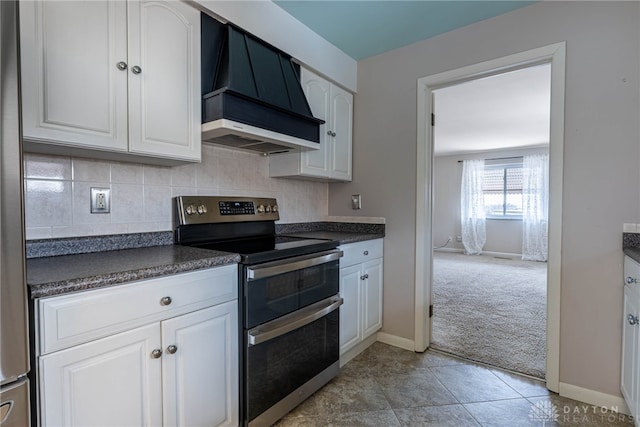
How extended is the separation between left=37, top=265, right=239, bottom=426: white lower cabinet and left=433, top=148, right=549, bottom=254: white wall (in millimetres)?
6167

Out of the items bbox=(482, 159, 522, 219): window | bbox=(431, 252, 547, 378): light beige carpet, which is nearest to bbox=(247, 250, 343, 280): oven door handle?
bbox=(431, 252, 547, 378): light beige carpet

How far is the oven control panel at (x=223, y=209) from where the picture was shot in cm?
174

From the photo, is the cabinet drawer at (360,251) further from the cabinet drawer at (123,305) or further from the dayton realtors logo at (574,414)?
the dayton realtors logo at (574,414)

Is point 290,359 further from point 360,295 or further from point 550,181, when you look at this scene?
point 550,181

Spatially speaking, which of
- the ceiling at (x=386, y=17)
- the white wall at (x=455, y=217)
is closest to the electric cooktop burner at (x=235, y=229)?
the ceiling at (x=386, y=17)

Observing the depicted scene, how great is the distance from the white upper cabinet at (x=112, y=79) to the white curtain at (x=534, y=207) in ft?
22.2

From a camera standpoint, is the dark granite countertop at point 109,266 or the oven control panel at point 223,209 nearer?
the dark granite countertop at point 109,266

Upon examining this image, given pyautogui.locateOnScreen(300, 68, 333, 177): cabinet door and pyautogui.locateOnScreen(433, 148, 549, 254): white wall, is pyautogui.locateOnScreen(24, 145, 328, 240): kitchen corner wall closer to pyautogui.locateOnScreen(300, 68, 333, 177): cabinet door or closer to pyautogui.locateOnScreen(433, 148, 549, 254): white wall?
pyautogui.locateOnScreen(300, 68, 333, 177): cabinet door

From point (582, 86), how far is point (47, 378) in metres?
2.71

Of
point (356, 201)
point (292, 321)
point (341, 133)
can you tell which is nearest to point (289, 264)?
point (292, 321)

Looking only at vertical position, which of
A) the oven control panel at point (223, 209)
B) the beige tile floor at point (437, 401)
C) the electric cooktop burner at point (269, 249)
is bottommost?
the beige tile floor at point (437, 401)

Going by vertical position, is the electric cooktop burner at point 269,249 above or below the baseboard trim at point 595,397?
above

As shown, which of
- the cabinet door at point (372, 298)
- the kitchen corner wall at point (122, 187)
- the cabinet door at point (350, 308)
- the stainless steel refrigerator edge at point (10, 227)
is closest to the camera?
the stainless steel refrigerator edge at point (10, 227)

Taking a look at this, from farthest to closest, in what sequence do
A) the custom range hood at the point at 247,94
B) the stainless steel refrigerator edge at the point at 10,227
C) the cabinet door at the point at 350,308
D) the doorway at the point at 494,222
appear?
the doorway at the point at 494,222 < the cabinet door at the point at 350,308 < the custom range hood at the point at 247,94 < the stainless steel refrigerator edge at the point at 10,227
